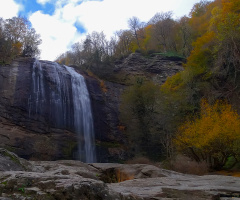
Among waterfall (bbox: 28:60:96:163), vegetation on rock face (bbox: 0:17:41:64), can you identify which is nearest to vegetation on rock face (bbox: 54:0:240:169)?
waterfall (bbox: 28:60:96:163)

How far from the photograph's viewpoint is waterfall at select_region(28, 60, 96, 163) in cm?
2412

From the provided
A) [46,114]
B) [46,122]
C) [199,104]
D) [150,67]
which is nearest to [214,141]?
[199,104]

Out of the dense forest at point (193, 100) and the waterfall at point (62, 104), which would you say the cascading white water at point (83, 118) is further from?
the dense forest at point (193, 100)

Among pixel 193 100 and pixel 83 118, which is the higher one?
pixel 193 100

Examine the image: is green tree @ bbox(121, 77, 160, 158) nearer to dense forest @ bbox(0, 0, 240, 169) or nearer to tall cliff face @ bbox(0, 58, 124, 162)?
dense forest @ bbox(0, 0, 240, 169)

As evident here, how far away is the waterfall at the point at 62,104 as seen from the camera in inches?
950

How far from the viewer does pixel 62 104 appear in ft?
83.6

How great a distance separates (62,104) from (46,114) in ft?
7.08

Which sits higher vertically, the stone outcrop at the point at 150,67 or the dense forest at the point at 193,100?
the stone outcrop at the point at 150,67

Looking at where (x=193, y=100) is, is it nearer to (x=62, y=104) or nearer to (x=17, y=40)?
(x=62, y=104)

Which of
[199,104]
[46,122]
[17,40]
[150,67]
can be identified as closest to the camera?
[46,122]

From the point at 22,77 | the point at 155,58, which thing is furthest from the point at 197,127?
the point at 155,58

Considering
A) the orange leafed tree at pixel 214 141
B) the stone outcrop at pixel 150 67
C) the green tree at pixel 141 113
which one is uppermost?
the stone outcrop at pixel 150 67

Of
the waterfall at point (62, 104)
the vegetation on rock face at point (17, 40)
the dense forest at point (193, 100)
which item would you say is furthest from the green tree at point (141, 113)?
the vegetation on rock face at point (17, 40)
